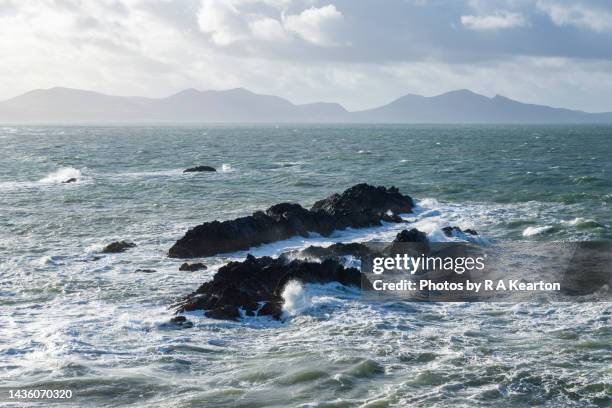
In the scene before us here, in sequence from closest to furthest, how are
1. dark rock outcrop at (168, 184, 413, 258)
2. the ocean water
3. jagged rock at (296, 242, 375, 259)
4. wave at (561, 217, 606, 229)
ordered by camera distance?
the ocean water
jagged rock at (296, 242, 375, 259)
dark rock outcrop at (168, 184, 413, 258)
wave at (561, 217, 606, 229)

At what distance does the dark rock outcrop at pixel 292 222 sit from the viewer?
90.9 ft

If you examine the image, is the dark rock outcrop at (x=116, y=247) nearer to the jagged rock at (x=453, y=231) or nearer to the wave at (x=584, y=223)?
the jagged rock at (x=453, y=231)

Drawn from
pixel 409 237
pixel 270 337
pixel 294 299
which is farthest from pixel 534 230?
pixel 270 337

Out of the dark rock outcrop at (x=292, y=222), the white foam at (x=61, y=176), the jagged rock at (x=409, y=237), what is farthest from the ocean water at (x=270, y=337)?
the white foam at (x=61, y=176)

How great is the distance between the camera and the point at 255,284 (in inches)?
835

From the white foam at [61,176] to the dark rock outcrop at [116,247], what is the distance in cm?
2985

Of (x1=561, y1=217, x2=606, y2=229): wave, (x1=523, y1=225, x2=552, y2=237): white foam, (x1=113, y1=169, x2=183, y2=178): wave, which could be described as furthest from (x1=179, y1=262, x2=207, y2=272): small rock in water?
(x1=113, y1=169, x2=183, y2=178): wave

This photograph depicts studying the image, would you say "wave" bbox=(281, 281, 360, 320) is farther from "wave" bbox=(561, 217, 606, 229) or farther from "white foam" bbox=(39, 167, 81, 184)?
"white foam" bbox=(39, 167, 81, 184)

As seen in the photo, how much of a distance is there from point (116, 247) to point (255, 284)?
9.39 m

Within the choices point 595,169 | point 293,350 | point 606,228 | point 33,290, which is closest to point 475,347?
point 293,350

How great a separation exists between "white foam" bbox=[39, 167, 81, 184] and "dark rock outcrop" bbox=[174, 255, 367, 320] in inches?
1516

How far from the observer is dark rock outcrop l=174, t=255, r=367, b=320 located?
19.4 meters

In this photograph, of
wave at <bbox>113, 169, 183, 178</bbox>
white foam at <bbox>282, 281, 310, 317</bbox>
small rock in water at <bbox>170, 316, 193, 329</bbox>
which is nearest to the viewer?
small rock in water at <bbox>170, 316, 193, 329</bbox>

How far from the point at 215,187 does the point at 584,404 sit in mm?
40601
